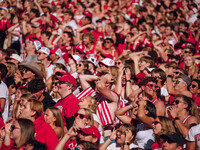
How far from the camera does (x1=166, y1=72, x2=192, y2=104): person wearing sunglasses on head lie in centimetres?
599

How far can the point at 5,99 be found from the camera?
5547mm

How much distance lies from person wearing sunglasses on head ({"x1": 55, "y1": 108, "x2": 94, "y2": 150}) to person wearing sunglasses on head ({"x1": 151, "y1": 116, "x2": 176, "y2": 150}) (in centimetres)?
90

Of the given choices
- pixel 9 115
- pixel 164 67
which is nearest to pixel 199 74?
Result: pixel 164 67

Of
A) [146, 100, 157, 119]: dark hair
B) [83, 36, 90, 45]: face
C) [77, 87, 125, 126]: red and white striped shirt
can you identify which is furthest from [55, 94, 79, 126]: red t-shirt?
[83, 36, 90, 45]: face

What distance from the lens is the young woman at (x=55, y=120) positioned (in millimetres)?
4391

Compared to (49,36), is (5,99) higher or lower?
lower

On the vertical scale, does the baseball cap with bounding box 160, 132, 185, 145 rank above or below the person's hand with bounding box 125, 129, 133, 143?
above

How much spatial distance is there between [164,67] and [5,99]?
12.1ft

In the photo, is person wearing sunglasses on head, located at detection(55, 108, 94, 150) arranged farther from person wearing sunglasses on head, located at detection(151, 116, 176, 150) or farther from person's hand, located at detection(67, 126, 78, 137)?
person wearing sunglasses on head, located at detection(151, 116, 176, 150)

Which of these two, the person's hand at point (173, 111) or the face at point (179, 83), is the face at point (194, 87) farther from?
the person's hand at point (173, 111)

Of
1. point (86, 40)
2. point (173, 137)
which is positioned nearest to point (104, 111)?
point (173, 137)

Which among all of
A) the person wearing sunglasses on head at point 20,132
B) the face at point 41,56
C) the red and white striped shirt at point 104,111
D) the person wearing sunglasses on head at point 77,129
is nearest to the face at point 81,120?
the person wearing sunglasses on head at point 77,129

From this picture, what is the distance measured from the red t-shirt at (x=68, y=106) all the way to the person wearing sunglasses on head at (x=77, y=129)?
52 centimetres

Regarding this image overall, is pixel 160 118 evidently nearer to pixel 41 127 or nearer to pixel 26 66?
pixel 41 127
